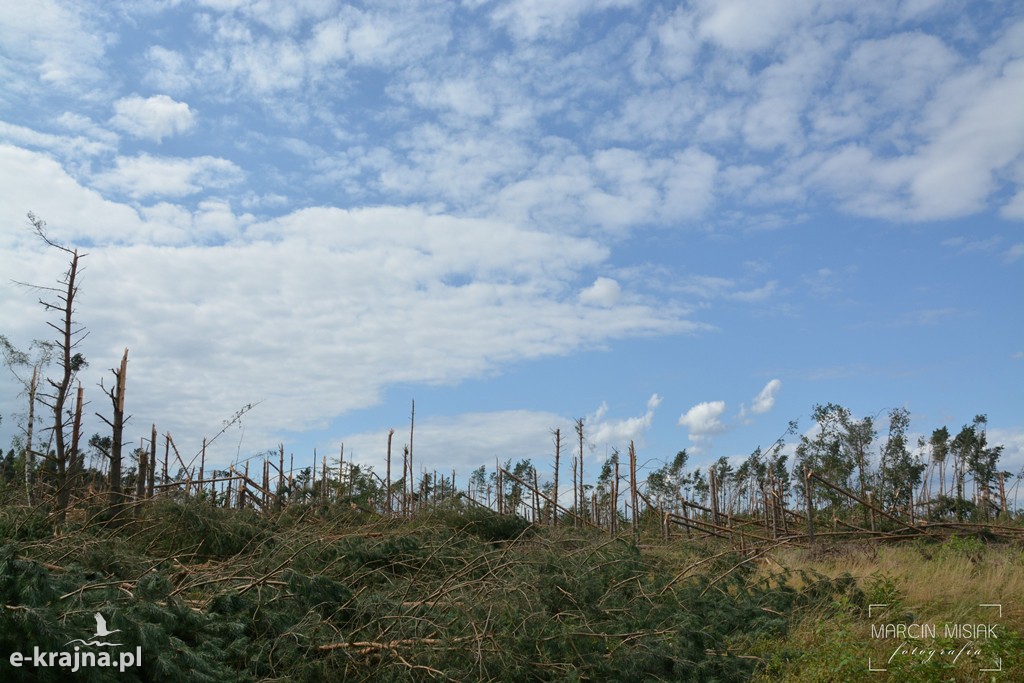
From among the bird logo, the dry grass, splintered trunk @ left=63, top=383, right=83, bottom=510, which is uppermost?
splintered trunk @ left=63, top=383, right=83, bottom=510

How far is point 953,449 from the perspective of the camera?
24125 millimetres

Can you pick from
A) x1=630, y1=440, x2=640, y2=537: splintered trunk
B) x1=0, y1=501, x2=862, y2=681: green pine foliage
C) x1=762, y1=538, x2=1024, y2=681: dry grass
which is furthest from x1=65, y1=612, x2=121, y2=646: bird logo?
x1=630, y1=440, x2=640, y2=537: splintered trunk

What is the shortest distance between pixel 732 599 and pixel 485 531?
399 centimetres

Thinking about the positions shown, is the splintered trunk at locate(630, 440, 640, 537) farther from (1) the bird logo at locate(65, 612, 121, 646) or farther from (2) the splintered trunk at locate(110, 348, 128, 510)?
(1) the bird logo at locate(65, 612, 121, 646)

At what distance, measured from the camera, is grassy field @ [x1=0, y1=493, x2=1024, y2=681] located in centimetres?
497

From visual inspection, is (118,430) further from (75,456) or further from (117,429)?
(75,456)

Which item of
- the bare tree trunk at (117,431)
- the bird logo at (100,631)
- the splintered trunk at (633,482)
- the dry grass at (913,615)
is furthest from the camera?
the splintered trunk at (633,482)

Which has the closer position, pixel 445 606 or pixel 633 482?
pixel 445 606

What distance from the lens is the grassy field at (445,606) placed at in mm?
4969

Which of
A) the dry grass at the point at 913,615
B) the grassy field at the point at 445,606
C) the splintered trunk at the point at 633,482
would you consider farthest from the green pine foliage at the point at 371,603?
the splintered trunk at the point at 633,482

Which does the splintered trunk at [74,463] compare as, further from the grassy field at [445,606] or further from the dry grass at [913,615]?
the dry grass at [913,615]

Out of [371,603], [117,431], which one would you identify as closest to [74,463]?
[117,431]

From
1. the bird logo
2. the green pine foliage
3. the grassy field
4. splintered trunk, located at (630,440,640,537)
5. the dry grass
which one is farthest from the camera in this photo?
splintered trunk, located at (630,440,640,537)

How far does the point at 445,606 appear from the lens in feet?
20.6
